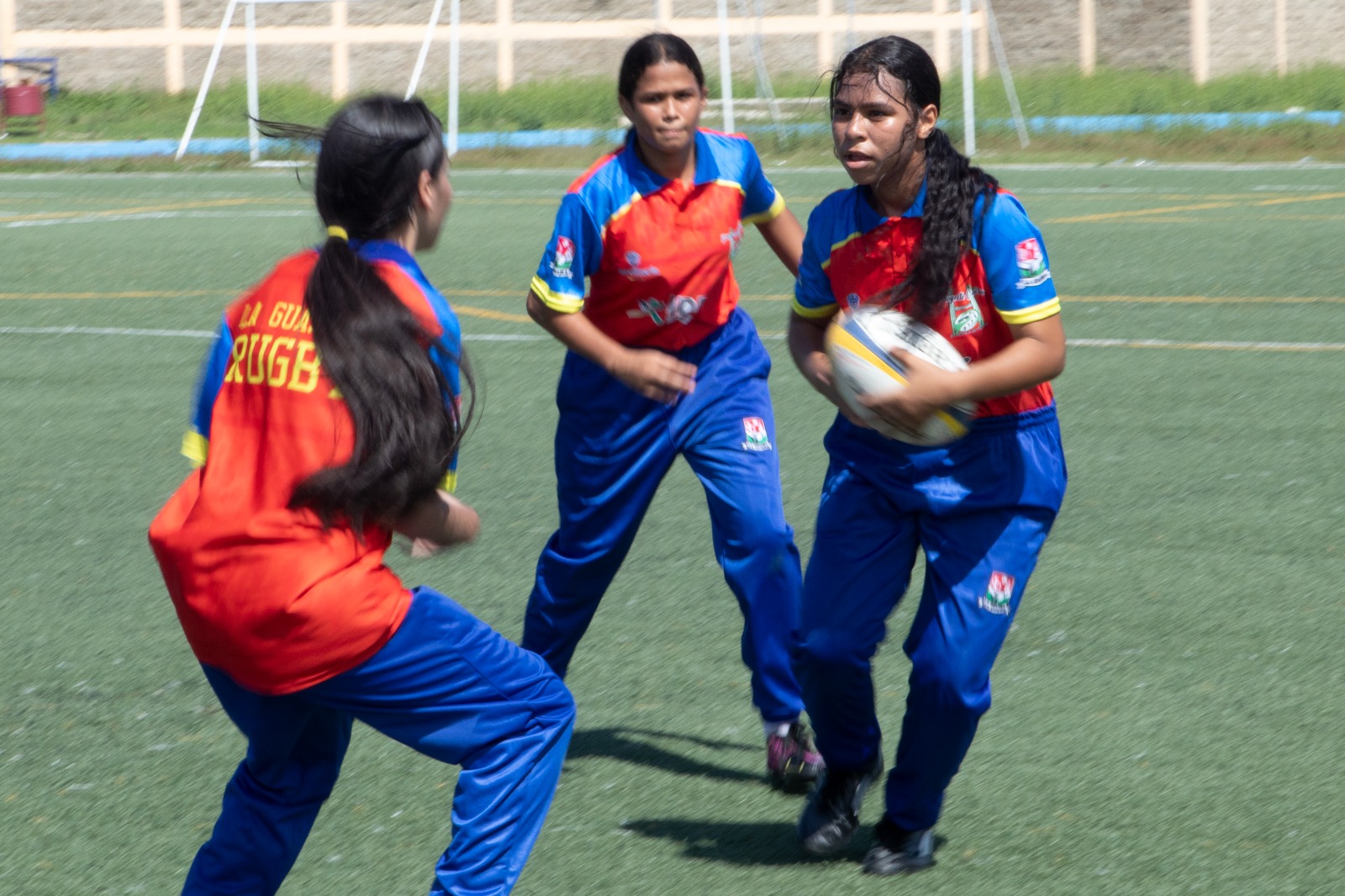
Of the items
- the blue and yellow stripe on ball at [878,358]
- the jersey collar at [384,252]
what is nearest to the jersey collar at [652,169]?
the blue and yellow stripe on ball at [878,358]

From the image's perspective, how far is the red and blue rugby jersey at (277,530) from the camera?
3029 mm

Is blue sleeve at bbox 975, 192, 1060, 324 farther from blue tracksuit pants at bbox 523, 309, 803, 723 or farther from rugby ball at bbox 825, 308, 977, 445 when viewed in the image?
blue tracksuit pants at bbox 523, 309, 803, 723

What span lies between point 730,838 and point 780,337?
26.2 feet

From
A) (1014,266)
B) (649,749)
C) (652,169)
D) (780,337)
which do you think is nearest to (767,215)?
(652,169)

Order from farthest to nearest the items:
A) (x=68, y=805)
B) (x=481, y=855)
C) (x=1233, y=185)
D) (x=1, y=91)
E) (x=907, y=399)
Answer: (x=1, y=91), (x=1233, y=185), (x=68, y=805), (x=907, y=399), (x=481, y=855)

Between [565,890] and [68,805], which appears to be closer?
[565,890]

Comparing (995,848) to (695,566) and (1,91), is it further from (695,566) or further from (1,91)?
(1,91)

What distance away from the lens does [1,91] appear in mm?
36469

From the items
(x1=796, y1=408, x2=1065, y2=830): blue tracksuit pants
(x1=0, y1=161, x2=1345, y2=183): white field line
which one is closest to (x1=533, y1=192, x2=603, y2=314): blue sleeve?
(x1=796, y1=408, x2=1065, y2=830): blue tracksuit pants

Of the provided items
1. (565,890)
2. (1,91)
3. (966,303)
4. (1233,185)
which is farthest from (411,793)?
(1,91)

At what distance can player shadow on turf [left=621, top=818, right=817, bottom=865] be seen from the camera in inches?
172

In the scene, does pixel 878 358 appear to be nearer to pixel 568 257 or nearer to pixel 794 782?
pixel 568 257

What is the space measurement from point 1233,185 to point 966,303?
1794cm

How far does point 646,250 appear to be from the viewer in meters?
4.92
